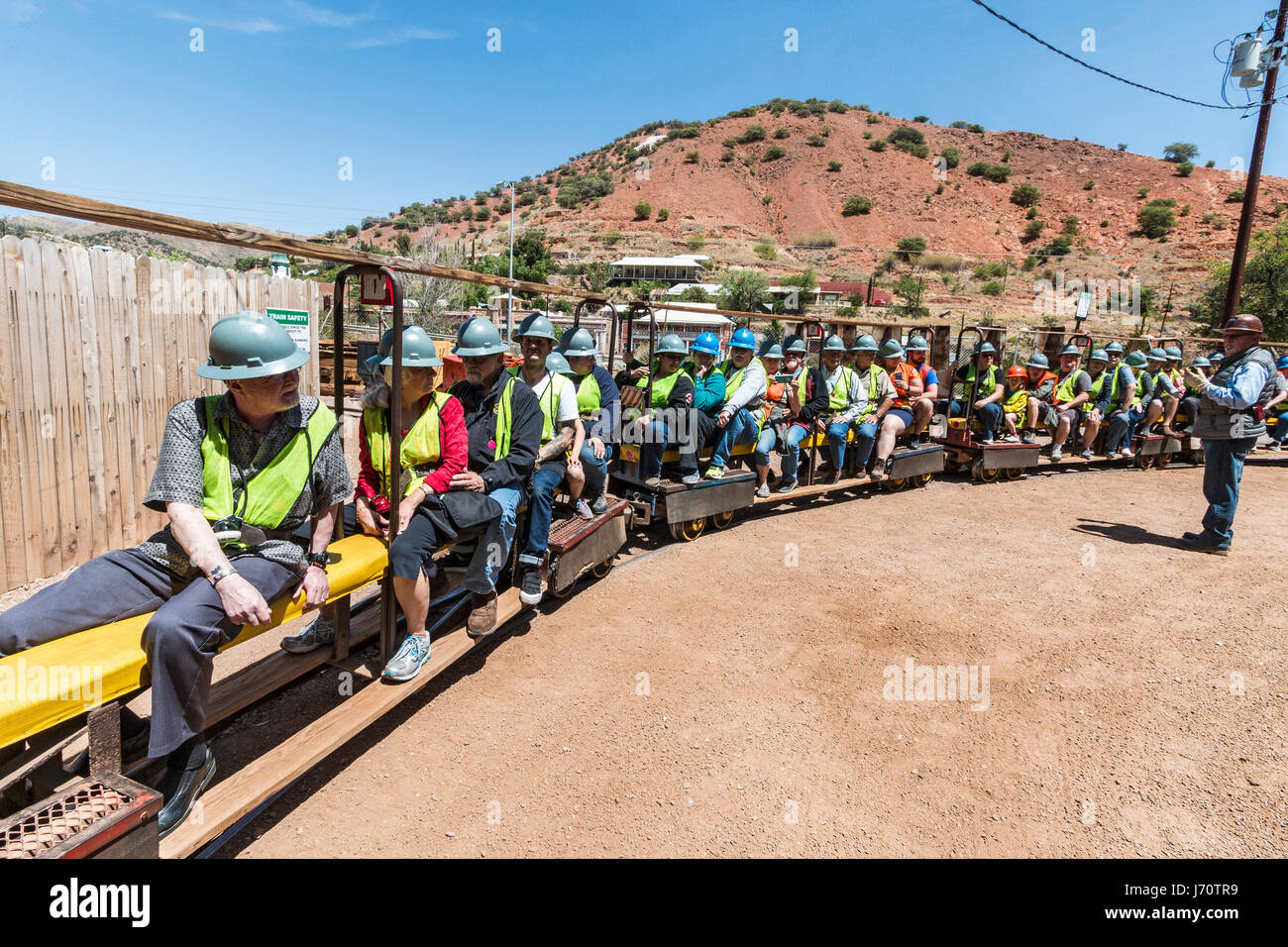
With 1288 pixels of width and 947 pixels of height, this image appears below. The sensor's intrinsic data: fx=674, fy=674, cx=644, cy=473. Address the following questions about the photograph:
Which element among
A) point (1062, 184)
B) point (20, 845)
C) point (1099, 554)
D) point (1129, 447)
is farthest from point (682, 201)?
point (20, 845)

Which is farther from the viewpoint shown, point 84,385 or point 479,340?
point 84,385

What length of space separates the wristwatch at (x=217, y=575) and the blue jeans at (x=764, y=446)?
590 cm

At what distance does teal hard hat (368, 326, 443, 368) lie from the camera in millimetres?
3375

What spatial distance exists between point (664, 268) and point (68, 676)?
5796 centimetres

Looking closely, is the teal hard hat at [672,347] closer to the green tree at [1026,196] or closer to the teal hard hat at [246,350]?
the teal hard hat at [246,350]

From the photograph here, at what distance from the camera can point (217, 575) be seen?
254 centimetres

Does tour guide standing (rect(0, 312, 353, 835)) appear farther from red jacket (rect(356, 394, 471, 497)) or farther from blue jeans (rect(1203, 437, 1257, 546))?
blue jeans (rect(1203, 437, 1257, 546))

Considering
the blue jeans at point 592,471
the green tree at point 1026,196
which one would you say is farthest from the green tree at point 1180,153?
the blue jeans at point 592,471

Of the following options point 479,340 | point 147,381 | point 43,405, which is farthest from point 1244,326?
point 43,405

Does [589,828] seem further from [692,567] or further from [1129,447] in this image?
[1129,447]

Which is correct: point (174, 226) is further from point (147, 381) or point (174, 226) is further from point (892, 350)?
point (892, 350)

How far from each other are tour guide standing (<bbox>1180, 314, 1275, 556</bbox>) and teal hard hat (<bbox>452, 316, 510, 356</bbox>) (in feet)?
22.4

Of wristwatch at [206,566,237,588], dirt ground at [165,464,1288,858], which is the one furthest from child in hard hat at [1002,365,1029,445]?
wristwatch at [206,566,237,588]

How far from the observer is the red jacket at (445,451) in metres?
3.65
